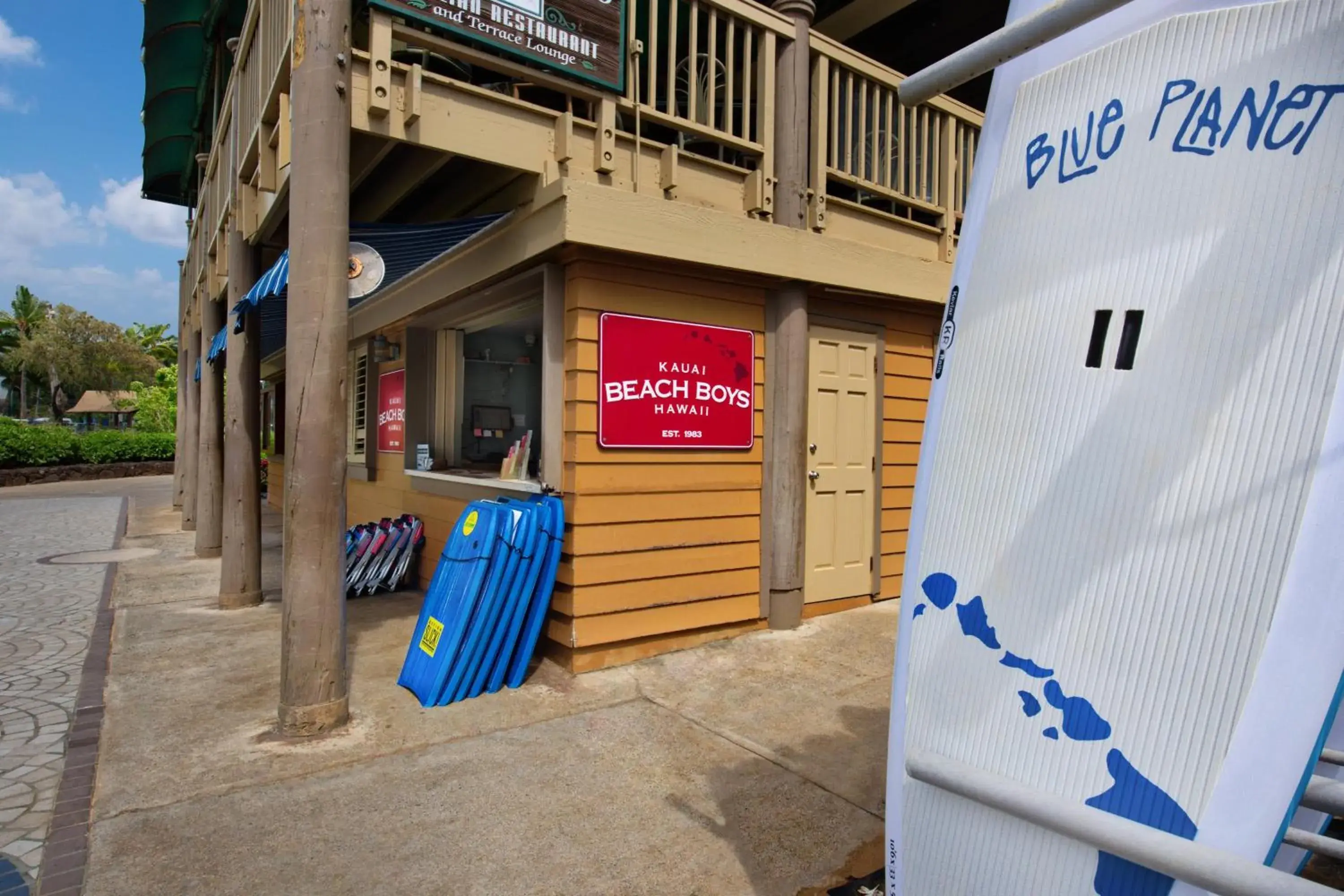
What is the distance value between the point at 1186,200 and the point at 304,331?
3396 mm

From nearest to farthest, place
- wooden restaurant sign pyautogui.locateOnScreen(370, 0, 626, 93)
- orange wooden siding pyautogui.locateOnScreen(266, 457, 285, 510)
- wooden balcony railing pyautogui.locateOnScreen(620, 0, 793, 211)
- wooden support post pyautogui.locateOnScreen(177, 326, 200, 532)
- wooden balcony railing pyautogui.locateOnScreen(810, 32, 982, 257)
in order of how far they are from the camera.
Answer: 1. wooden restaurant sign pyautogui.locateOnScreen(370, 0, 626, 93)
2. wooden balcony railing pyautogui.locateOnScreen(620, 0, 793, 211)
3. wooden balcony railing pyautogui.locateOnScreen(810, 32, 982, 257)
4. wooden support post pyautogui.locateOnScreen(177, 326, 200, 532)
5. orange wooden siding pyautogui.locateOnScreen(266, 457, 285, 510)

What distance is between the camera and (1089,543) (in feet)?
5.32

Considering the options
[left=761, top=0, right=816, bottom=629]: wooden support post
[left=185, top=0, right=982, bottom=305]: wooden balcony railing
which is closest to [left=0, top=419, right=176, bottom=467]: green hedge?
[left=185, top=0, right=982, bottom=305]: wooden balcony railing

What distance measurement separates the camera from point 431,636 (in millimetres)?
4293

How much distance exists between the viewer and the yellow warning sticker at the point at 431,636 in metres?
4.22

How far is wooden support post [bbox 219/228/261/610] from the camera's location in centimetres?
631

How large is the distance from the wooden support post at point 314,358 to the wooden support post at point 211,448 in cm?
500

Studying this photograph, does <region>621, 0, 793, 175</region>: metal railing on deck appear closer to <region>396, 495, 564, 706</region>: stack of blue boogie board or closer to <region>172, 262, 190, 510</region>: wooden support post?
<region>396, 495, 564, 706</region>: stack of blue boogie board

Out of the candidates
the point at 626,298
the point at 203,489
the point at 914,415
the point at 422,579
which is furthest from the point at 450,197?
the point at 203,489

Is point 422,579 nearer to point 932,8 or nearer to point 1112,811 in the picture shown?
point 1112,811

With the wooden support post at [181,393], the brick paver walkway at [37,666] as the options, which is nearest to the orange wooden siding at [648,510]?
the brick paver walkway at [37,666]

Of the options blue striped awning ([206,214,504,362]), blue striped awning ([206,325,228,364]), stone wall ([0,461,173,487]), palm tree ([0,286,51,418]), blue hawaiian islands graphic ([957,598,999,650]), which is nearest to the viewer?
blue hawaiian islands graphic ([957,598,999,650])

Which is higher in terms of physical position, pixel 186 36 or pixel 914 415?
pixel 186 36

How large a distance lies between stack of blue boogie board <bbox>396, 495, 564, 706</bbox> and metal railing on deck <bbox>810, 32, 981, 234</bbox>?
307 cm
